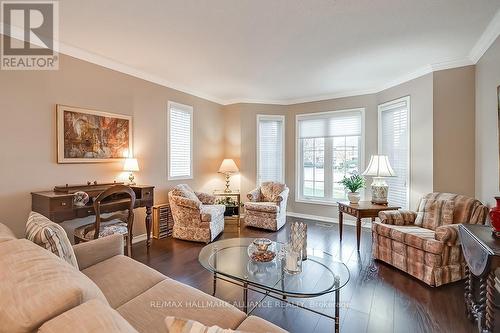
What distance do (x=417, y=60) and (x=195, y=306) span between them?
13.5ft

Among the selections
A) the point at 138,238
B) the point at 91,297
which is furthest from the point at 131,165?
the point at 91,297

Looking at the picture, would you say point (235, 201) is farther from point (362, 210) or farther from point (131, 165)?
Result: point (362, 210)

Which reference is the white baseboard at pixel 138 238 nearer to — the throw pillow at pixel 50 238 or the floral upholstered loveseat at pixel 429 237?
the throw pillow at pixel 50 238

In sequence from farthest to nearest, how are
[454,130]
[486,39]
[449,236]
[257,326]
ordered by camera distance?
[454,130] < [486,39] < [449,236] < [257,326]

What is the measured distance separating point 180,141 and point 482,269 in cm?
440

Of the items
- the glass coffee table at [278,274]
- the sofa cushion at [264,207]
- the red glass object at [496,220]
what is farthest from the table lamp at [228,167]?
the red glass object at [496,220]

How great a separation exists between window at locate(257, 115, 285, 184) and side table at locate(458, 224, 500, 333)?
386 cm

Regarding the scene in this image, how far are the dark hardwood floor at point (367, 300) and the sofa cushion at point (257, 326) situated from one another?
3.04ft

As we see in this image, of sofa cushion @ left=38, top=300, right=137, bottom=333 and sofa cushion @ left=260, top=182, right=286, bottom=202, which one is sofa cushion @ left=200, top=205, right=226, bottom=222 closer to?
sofa cushion @ left=260, top=182, right=286, bottom=202

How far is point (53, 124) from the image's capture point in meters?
2.97

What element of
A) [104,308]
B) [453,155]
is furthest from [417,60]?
[104,308]

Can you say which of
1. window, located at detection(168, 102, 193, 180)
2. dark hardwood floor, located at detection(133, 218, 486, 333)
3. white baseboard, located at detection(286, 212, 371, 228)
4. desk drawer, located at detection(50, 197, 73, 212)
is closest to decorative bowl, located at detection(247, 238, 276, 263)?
dark hardwood floor, located at detection(133, 218, 486, 333)

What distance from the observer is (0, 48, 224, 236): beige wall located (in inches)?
104

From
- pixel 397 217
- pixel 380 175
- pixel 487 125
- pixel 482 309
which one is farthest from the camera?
pixel 380 175
